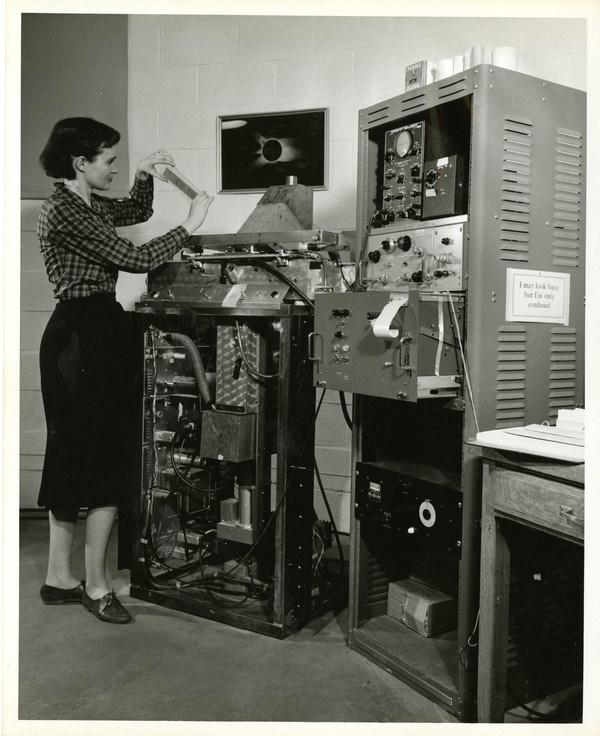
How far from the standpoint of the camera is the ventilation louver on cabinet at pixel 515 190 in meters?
2.21

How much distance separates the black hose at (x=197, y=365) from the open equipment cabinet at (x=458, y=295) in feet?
2.46

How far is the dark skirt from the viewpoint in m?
2.97

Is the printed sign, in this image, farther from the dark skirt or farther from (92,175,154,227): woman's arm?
(92,175,154,227): woman's arm

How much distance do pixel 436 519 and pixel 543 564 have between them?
1.18 feet

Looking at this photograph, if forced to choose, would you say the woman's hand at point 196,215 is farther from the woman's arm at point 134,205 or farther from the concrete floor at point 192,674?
the concrete floor at point 192,674

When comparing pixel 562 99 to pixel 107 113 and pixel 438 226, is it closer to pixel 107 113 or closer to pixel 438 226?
pixel 438 226

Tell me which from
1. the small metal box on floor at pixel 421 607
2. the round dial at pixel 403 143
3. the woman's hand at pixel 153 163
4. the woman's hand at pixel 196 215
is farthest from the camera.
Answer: the woman's hand at pixel 153 163

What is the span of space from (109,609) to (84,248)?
1522 mm

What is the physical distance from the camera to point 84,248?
9.64 ft

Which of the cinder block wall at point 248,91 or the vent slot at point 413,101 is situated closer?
the vent slot at point 413,101

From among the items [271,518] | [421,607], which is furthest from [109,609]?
[421,607]

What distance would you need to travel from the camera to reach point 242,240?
2.93 metres

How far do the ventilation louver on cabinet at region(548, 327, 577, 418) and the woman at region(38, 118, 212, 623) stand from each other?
63.2 inches

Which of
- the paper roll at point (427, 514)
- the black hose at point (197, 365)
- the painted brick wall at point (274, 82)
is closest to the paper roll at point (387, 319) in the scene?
the paper roll at point (427, 514)
